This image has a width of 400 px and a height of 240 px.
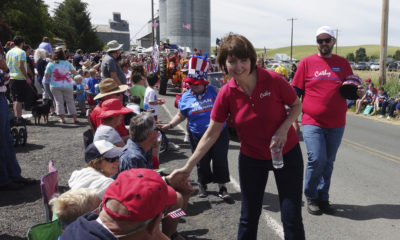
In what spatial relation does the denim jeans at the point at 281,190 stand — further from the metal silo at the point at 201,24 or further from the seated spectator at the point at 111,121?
the metal silo at the point at 201,24

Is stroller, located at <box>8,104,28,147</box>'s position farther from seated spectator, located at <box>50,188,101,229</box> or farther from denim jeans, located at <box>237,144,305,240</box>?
denim jeans, located at <box>237,144,305,240</box>

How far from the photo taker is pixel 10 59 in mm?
8422

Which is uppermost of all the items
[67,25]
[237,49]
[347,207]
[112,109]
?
[67,25]

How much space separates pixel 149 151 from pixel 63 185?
2.27 m

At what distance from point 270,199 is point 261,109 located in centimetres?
257

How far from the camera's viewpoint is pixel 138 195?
5.62ft

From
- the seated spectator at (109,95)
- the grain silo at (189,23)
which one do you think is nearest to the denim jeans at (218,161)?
the seated spectator at (109,95)

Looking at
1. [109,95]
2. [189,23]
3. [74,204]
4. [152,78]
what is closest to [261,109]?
[74,204]

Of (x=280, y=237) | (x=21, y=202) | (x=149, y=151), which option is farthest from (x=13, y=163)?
(x=280, y=237)

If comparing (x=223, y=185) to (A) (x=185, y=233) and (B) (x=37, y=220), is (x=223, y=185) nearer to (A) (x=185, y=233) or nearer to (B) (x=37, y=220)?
(A) (x=185, y=233)

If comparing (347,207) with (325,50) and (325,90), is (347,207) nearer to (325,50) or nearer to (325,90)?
(325,90)

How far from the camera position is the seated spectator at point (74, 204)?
95.3 inches

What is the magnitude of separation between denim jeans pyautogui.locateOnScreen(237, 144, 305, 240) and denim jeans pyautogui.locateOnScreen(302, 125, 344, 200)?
1.35m

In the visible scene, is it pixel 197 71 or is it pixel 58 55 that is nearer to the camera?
pixel 197 71
